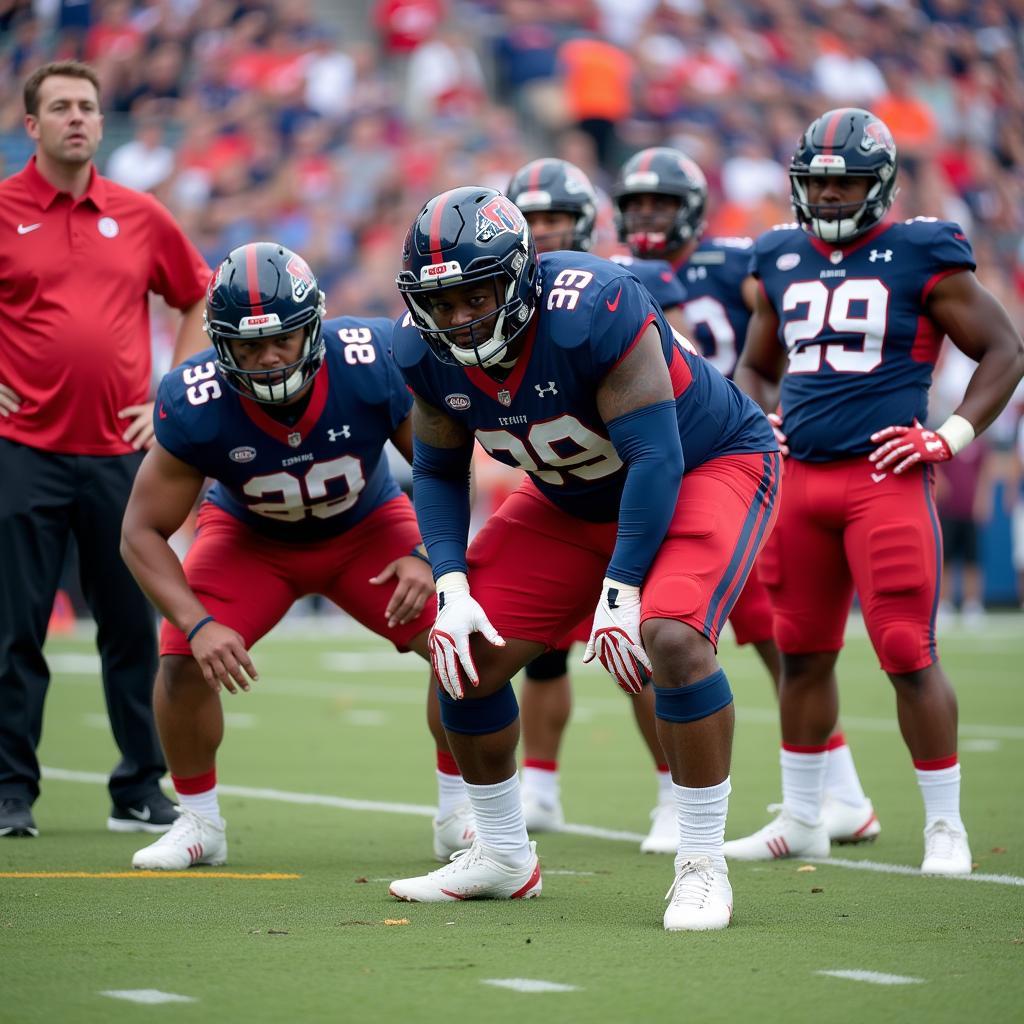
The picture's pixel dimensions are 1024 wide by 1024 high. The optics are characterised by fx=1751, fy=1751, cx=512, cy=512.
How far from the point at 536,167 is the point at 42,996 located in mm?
3897

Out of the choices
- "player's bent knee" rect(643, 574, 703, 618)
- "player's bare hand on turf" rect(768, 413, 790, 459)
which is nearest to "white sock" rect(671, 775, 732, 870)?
"player's bent knee" rect(643, 574, 703, 618)

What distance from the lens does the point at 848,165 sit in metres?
5.14

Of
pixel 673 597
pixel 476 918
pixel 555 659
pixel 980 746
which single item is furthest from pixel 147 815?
pixel 980 746

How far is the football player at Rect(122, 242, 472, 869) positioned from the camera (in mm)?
4719

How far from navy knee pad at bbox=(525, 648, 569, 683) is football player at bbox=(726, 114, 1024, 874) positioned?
100 centimetres

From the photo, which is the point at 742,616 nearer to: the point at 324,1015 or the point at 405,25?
the point at 324,1015

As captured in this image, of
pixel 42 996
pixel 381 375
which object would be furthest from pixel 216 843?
pixel 42 996

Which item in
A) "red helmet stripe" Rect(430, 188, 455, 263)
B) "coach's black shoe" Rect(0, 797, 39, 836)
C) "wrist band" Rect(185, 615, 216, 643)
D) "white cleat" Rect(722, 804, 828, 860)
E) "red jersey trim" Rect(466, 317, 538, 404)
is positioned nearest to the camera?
"red helmet stripe" Rect(430, 188, 455, 263)

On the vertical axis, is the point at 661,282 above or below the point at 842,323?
above

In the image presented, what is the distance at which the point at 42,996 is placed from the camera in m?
3.26

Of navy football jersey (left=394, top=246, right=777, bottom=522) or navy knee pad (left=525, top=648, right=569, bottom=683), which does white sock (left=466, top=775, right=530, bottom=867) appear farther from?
navy knee pad (left=525, top=648, right=569, bottom=683)

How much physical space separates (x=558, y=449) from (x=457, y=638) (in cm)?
51

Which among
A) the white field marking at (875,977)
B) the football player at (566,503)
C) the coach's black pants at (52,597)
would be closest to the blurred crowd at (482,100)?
the coach's black pants at (52,597)

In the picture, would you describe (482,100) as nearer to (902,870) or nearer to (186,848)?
(186,848)
